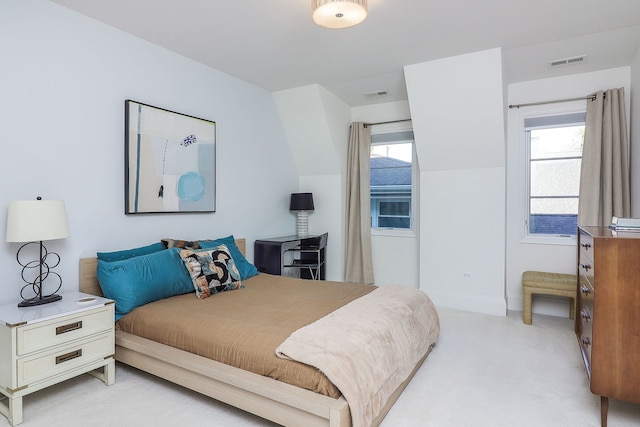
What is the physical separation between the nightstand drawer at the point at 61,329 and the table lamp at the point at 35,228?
0.29 metres

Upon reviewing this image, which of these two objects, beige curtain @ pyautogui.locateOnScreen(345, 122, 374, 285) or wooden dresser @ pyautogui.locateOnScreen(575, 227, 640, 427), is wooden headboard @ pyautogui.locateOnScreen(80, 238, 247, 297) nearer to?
beige curtain @ pyautogui.locateOnScreen(345, 122, 374, 285)

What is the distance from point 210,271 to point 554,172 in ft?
12.7

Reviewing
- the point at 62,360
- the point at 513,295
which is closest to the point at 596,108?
the point at 513,295

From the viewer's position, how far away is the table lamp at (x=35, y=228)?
2.12 meters

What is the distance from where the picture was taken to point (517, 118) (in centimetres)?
414

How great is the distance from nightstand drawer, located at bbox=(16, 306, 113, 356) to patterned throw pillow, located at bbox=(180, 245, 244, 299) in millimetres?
617

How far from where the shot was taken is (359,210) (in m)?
4.95

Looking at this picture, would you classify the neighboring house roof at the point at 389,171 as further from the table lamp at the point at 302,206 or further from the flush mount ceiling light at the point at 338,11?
the flush mount ceiling light at the point at 338,11

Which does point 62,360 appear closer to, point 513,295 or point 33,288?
point 33,288

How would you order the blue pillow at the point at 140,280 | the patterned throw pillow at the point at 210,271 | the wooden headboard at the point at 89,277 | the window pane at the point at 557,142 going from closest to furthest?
1. the blue pillow at the point at 140,280
2. the wooden headboard at the point at 89,277
3. the patterned throw pillow at the point at 210,271
4. the window pane at the point at 557,142

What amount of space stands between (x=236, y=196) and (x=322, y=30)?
6.53ft

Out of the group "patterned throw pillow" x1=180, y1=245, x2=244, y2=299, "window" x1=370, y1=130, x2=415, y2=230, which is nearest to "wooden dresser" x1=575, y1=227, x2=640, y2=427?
"patterned throw pillow" x1=180, y1=245, x2=244, y2=299

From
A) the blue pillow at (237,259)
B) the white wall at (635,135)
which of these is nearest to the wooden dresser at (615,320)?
the white wall at (635,135)

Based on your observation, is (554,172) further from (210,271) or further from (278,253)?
(210,271)
